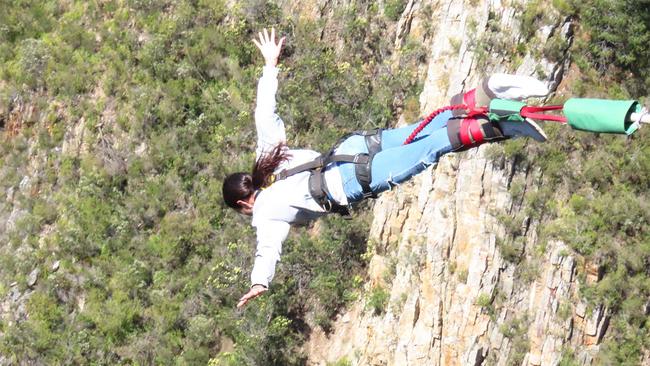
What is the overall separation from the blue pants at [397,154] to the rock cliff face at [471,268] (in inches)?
155

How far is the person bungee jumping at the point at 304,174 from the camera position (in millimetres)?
6152

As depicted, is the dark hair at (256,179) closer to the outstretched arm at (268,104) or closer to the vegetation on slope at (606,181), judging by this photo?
the outstretched arm at (268,104)

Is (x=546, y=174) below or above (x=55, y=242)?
above

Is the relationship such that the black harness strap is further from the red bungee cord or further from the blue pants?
the red bungee cord

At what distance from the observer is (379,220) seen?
460 inches

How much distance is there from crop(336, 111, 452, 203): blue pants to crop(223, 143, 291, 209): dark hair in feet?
1.57

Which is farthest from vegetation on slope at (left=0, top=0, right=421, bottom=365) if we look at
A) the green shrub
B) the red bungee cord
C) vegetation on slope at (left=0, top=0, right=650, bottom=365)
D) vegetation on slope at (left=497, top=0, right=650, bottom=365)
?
the red bungee cord

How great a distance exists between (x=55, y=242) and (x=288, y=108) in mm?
4351

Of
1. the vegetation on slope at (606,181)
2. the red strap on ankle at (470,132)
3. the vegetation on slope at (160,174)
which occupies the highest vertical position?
the red strap on ankle at (470,132)

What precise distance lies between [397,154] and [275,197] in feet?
3.24

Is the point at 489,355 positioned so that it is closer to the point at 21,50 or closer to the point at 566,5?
the point at 566,5

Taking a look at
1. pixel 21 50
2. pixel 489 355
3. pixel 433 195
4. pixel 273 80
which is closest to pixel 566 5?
pixel 433 195

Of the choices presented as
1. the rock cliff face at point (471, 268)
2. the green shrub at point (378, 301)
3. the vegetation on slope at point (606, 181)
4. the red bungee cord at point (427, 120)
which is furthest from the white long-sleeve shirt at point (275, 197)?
the green shrub at point (378, 301)

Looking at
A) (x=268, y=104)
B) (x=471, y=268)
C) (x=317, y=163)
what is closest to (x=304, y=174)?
(x=317, y=163)
